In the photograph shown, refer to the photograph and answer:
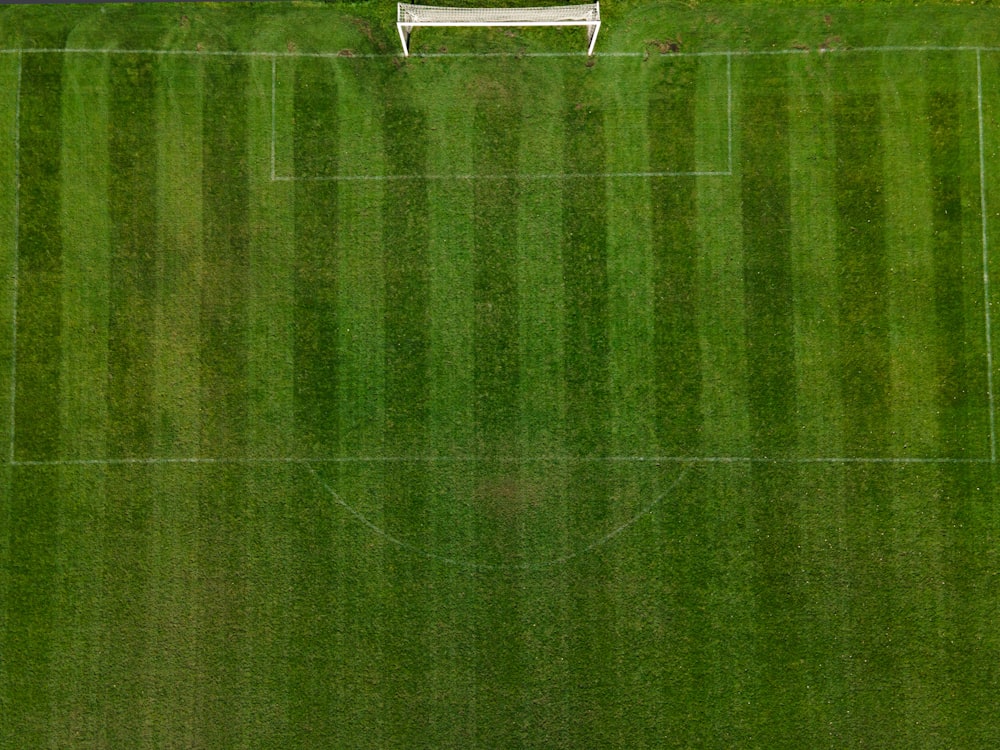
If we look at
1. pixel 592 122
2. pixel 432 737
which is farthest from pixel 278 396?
pixel 592 122

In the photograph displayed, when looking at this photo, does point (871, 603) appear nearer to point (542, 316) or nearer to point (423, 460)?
point (542, 316)

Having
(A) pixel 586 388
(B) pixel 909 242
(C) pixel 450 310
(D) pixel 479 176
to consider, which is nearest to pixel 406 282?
(C) pixel 450 310

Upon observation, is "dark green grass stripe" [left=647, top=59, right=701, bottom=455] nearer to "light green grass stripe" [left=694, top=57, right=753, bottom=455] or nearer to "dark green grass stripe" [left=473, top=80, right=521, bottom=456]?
"light green grass stripe" [left=694, top=57, right=753, bottom=455]

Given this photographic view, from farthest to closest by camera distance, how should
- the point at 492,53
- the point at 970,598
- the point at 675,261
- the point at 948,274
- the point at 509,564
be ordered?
the point at 492,53 < the point at 675,261 < the point at 948,274 < the point at 509,564 < the point at 970,598

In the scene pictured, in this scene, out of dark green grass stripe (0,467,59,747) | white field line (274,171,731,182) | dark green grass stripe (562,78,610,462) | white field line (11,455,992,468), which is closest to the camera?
dark green grass stripe (0,467,59,747)

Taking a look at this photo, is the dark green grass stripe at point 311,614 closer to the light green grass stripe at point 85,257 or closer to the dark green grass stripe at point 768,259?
the light green grass stripe at point 85,257

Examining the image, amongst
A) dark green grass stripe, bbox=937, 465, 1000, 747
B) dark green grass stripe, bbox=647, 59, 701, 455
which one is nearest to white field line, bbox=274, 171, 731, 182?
dark green grass stripe, bbox=647, 59, 701, 455
